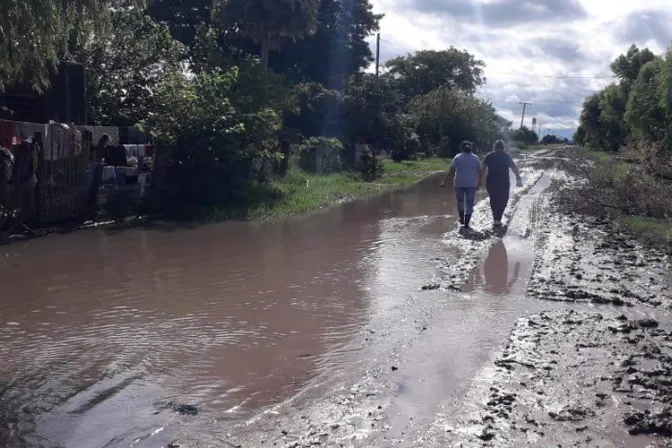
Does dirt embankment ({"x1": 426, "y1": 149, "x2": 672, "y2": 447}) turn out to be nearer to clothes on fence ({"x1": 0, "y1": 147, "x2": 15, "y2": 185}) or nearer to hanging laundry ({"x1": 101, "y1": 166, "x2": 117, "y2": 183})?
clothes on fence ({"x1": 0, "y1": 147, "x2": 15, "y2": 185})

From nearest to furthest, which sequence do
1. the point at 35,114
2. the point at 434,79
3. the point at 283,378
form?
the point at 283,378, the point at 35,114, the point at 434,79

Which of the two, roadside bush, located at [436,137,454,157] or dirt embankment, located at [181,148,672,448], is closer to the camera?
dirt embankment, located at [181,148,672,448]

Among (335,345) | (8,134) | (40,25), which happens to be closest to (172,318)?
(335,345)

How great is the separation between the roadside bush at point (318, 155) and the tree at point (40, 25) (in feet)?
64.3

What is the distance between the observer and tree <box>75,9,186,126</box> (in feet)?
60.1

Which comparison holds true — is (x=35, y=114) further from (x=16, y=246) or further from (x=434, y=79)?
(x=434, y=79)

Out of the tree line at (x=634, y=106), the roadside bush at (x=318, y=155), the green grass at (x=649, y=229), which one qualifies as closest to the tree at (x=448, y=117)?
the tree line at (x=634, y=106)

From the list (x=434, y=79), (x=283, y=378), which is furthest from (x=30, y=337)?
(x=434, y=79)

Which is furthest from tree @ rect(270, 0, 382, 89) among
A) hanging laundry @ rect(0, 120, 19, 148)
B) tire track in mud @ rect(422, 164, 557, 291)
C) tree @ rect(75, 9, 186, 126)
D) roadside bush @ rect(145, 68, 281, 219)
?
hanging laundry @ rect(0, 120, 19, 148)

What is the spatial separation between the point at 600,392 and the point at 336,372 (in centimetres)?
200

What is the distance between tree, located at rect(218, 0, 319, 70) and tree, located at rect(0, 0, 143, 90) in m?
18.3

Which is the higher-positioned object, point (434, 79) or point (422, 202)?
point (434, 79)

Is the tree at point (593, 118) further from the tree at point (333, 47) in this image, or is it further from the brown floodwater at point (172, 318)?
the brown floodwater at point (172, 318)

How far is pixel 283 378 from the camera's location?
5824mm
